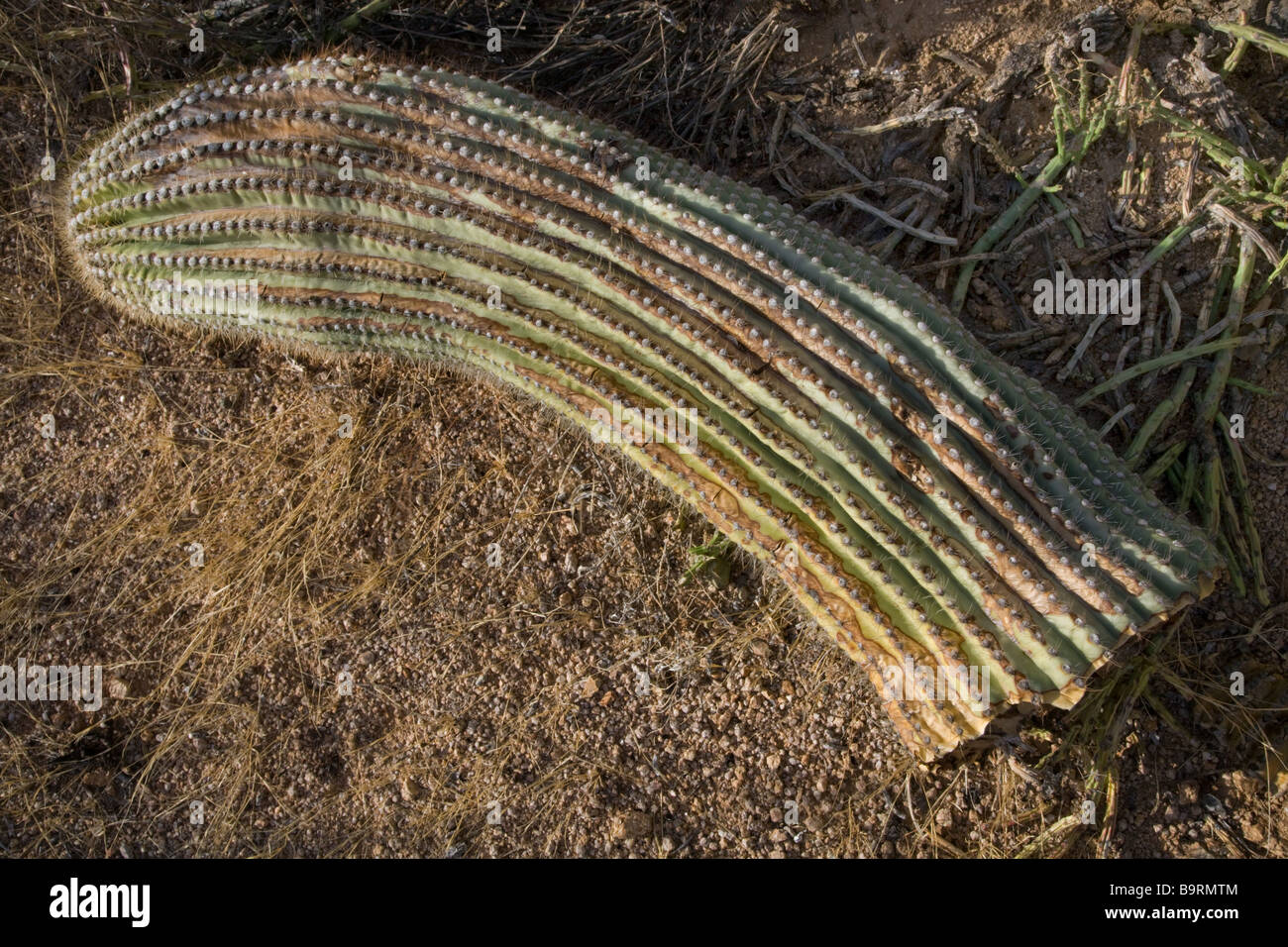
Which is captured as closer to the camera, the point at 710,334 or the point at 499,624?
the point at 710,334

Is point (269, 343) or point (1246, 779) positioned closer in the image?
point (1246, 779)

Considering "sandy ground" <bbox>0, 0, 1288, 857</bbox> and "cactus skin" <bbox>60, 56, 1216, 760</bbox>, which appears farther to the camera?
"sandy ground" <bbox>0, 0, 1288, 857</bbox>

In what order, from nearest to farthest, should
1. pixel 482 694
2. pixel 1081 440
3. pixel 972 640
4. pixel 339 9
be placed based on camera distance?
pixel 972 640, pixel 1081 440, pixel 482 694, pixel 339 9

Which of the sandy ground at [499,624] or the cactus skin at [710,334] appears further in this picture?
the sandy ground at [499,624]

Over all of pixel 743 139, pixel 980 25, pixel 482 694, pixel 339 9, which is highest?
pixel 339 9

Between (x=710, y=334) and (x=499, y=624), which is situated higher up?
(x=710, y=334)

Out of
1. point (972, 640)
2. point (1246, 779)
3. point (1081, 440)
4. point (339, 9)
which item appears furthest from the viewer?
point (339, 9)
